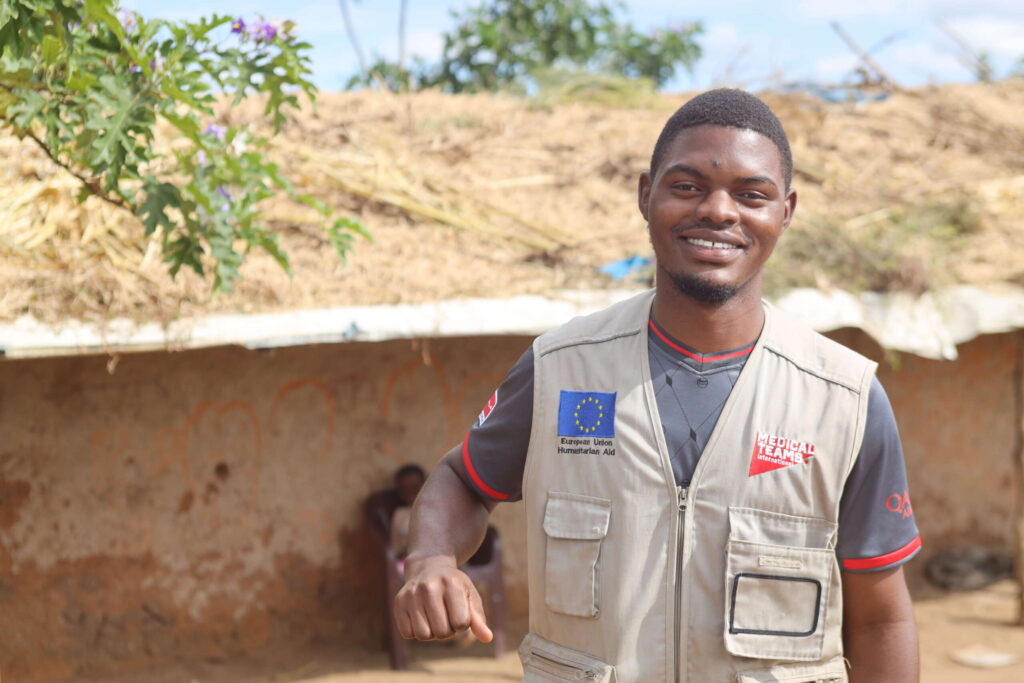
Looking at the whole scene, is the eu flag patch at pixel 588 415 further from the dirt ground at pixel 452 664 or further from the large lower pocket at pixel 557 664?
the dirt ground at pixel 452 664

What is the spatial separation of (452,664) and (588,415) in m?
4.33

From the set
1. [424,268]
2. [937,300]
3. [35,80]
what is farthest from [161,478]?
[937,300]

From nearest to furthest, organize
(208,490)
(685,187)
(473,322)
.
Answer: (685,187) → (473,322) → (208,490)

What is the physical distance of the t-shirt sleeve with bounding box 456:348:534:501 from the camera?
1923 millimetres

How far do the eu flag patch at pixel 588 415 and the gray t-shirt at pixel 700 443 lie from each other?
80 mm

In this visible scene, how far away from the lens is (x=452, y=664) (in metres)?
5.83

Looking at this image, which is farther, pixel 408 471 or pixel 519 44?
pixel 519 44

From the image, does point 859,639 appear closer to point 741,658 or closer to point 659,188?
point 741,658

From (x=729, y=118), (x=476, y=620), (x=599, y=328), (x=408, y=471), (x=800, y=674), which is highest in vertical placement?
(x=729, y=118)

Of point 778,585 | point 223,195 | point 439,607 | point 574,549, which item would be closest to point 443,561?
A: point 439,607

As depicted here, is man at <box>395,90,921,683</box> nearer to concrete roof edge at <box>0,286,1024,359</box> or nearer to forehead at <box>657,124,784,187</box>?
forehead at <box>657,124,784,187</box>

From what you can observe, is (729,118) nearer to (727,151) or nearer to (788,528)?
(727,151)

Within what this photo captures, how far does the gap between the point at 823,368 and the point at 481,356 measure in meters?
4.28

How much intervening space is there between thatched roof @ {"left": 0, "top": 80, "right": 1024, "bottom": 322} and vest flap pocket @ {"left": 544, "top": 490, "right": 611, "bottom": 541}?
3.36 metres
